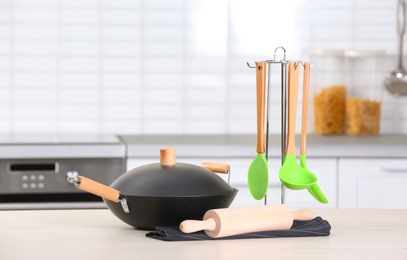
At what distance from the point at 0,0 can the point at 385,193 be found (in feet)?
5.71

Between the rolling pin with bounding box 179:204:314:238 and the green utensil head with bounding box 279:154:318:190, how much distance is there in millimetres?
52

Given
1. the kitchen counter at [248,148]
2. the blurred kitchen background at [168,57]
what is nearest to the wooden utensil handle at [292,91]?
the kitchen counter at [248,148]

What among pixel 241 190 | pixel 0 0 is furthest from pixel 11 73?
pixel 241 190

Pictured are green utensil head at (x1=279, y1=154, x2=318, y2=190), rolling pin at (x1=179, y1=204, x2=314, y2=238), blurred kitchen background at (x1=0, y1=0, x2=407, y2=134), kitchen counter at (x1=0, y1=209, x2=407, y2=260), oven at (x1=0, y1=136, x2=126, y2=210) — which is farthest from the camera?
blurred kitchen background at (x1=0, y1=0, x2=407, y2=134)

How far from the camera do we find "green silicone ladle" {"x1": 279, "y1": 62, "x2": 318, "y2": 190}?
63.8 inches

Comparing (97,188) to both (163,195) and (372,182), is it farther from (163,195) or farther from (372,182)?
(372,182)

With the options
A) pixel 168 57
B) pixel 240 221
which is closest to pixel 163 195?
pixel 240 221

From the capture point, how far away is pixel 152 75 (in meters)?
3.59

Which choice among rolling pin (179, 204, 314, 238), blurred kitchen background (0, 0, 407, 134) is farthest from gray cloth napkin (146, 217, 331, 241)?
blurred kitchen background (0, 0, 407, 134)

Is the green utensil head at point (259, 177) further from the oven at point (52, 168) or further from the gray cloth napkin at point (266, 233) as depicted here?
the oven at point (52, 168)

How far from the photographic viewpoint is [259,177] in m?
1.68

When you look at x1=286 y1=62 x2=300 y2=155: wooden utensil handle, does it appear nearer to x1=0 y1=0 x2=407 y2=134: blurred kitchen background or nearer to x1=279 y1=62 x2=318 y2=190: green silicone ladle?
x1=279 y1=62 x2=318 y2=190: green silicone ladle

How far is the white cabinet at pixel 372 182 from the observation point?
3023mm

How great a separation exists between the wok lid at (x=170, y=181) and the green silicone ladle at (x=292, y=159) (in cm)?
11
